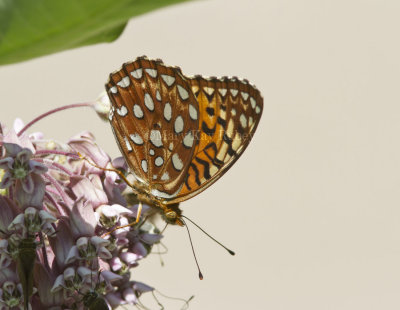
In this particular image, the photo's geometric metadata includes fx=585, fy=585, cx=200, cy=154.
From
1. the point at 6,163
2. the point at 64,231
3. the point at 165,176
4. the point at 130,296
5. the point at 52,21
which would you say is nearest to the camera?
the point at 52,21

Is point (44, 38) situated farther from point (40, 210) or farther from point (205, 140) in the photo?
point (205, 140)

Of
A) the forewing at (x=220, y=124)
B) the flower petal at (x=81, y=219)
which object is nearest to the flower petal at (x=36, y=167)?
the flower petal at (x=81, y=219)

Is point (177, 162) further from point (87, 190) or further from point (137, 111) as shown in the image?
point (87, 190)

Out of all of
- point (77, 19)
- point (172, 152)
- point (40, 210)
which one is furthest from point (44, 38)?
point (172, 152)

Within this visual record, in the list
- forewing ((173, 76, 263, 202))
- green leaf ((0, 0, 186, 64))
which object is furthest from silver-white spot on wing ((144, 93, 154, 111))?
green leaf ((0, 0, 186, 64))

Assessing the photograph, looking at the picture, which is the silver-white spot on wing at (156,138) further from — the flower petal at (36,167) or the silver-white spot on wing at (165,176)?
the flower petal at (36,167)

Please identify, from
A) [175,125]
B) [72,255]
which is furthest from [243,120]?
[72,255]
